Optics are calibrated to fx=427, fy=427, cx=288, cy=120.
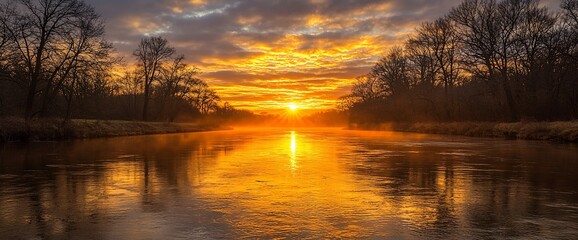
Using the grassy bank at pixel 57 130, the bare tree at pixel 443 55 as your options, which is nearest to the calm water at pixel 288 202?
the grassy bank at pixel 57 130

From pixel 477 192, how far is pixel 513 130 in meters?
27.3

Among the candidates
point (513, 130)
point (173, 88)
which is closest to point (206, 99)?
point (173, 88)

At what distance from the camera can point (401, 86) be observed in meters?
62.8

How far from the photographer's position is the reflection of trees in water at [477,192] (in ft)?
19.0

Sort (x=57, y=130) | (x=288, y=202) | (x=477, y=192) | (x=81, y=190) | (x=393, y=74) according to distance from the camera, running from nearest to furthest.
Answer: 1. (x=288, y=202)
2. (x=477, y=192)
3. (x=81, y=190)
4. (x=57, y=130)
5. (x=393, y=74)

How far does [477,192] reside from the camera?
329 inches

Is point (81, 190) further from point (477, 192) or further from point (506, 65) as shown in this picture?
point (506, 65)

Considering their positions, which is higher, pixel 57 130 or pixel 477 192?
pixel 57 130

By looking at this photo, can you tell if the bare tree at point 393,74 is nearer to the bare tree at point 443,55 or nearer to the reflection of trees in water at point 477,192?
the bare tree at point 443,55

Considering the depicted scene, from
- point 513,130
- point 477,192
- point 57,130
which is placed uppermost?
point 57,130

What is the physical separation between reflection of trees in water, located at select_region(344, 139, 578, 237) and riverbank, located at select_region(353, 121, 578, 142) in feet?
45.7

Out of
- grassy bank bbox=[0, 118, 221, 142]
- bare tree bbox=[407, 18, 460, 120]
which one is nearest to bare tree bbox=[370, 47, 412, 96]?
bare tree bbox=[407, 18, 460, 120]

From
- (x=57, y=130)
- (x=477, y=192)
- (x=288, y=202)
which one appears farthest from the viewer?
(x=57, y=130)

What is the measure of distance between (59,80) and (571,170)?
104 ft
